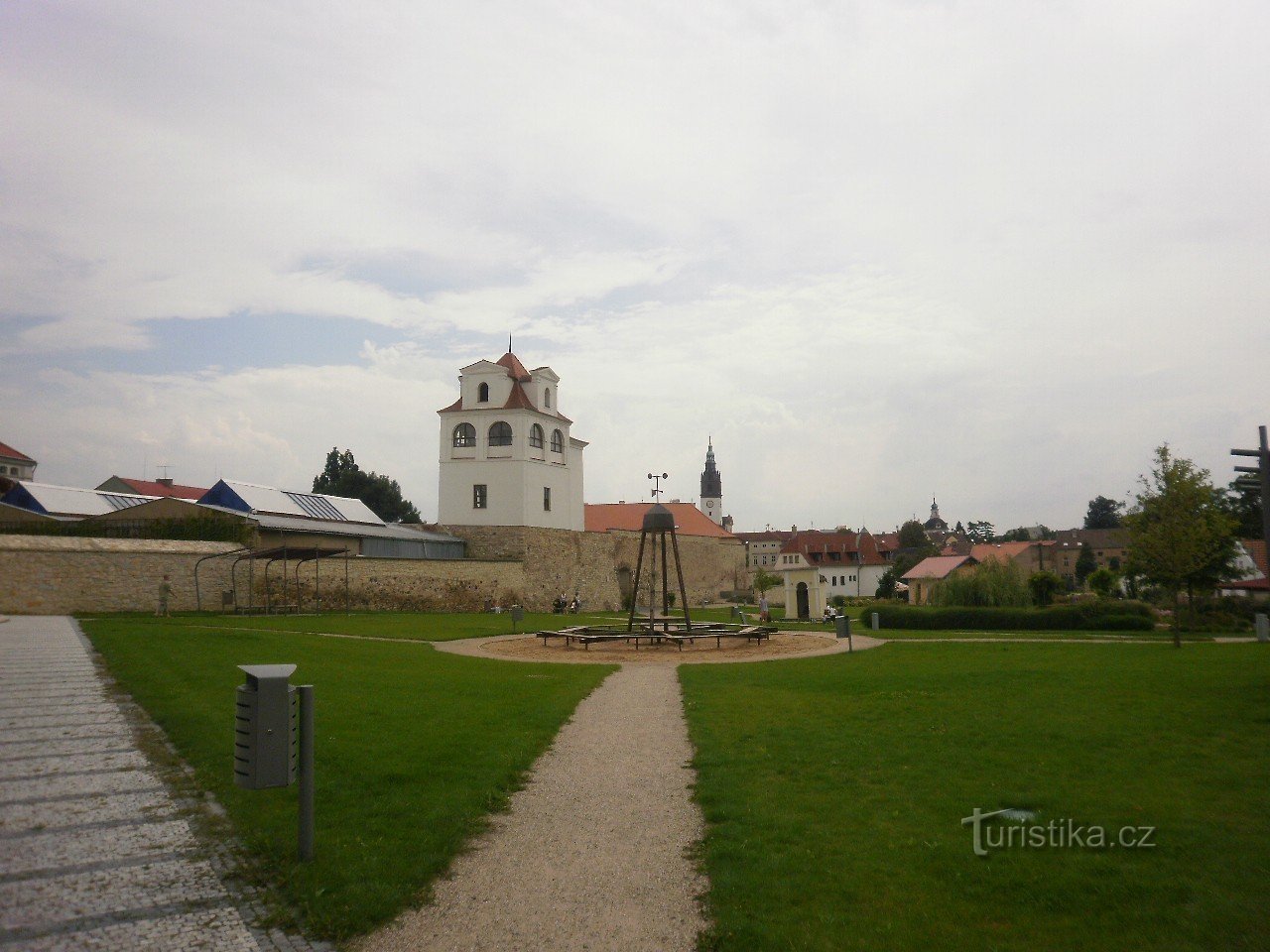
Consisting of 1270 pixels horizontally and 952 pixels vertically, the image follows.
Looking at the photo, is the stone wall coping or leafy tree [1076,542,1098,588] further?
leafy tree [1076,542,1098,588]

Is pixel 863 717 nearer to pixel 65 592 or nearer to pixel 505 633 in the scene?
pixel 505 633

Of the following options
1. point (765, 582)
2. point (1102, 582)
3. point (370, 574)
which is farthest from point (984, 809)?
point (765, 582)

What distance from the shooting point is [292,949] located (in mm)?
4477

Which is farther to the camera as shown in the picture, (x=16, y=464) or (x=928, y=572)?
(x=16, y=464)

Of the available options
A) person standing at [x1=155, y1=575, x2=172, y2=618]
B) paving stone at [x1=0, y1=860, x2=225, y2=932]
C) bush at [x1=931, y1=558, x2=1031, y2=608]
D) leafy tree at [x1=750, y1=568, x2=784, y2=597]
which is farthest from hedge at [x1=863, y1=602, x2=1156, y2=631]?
leafy tree at [x1=750, y1=568, x2=784, y2=597]

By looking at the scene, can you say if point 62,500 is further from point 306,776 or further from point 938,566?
point 938,566

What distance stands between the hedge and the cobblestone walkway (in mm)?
28795

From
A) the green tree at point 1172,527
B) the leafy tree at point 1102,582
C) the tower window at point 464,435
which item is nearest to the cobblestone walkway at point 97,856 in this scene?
the green tree at point 1172,527

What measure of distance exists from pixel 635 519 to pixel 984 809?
66.0 meters

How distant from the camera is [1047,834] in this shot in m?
6.08

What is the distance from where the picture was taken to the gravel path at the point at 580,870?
4.79 metres

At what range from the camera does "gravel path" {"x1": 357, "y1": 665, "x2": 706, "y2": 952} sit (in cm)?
479

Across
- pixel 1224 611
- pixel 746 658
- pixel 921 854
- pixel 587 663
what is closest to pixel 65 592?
pixel 587 663

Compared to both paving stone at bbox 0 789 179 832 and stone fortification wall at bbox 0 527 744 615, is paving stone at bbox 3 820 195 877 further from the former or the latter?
stone fortification wall at bbox 0 527 744 615
